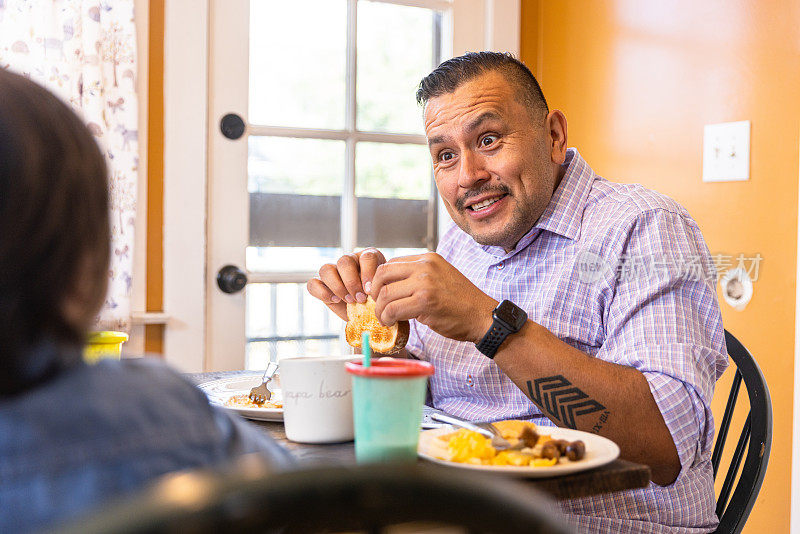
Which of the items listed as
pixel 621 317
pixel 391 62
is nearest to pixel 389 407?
pixel 621 317

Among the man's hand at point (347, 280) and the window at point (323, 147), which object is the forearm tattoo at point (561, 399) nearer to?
the man's hand at point (347, 280)

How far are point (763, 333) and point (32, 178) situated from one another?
1.70 meters

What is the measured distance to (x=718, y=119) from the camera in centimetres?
186

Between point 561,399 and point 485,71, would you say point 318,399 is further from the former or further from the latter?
point 485,71

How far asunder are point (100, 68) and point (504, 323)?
4.33ft

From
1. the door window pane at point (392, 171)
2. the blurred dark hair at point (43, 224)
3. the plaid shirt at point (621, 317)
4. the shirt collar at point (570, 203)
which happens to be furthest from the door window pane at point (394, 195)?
the blurred dark hair at point (43, 224)

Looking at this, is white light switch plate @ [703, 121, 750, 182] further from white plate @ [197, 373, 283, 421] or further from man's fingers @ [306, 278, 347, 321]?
white plate @ [197, 373, 283, 421]

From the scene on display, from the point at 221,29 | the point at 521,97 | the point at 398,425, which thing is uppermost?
the point at 221,29

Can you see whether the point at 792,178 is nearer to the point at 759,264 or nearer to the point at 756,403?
the point at 759,264

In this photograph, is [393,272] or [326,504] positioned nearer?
[326,504]

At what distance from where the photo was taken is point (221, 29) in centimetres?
211

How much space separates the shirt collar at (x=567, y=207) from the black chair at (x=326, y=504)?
111cm

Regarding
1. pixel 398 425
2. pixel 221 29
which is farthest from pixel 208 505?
pixel 221 29

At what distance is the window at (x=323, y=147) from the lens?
2.20 metres
